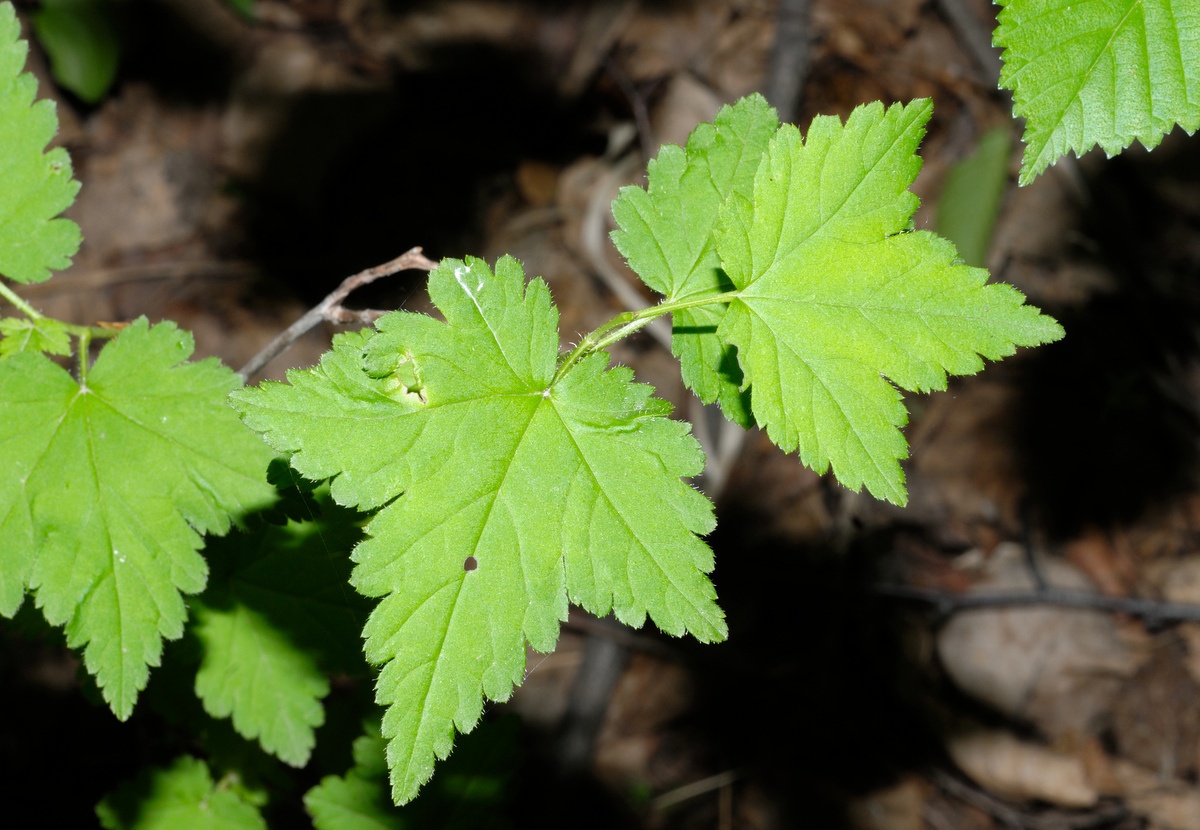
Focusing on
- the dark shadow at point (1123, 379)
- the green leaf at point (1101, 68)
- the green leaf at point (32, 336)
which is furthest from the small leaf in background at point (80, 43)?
the dark shadow at point (1123, 379)

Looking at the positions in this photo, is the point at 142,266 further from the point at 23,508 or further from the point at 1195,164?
the point at 1195,164

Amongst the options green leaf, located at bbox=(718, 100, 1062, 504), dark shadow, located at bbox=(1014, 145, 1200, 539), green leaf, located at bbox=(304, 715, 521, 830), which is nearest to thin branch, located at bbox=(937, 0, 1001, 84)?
dark shadow, located at bbox=(1014, 145, 1200, 539)

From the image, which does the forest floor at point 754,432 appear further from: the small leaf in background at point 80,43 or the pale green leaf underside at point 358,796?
the pale green leaf underside at point 358,796

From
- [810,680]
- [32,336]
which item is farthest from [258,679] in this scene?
[810,680]

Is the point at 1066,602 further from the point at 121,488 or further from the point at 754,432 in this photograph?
the point at 121,488

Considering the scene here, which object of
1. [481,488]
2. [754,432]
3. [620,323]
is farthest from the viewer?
[754,432]

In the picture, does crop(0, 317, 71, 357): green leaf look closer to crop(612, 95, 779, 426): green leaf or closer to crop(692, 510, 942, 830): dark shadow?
crop(612, 95, 779, 426): green leaf
